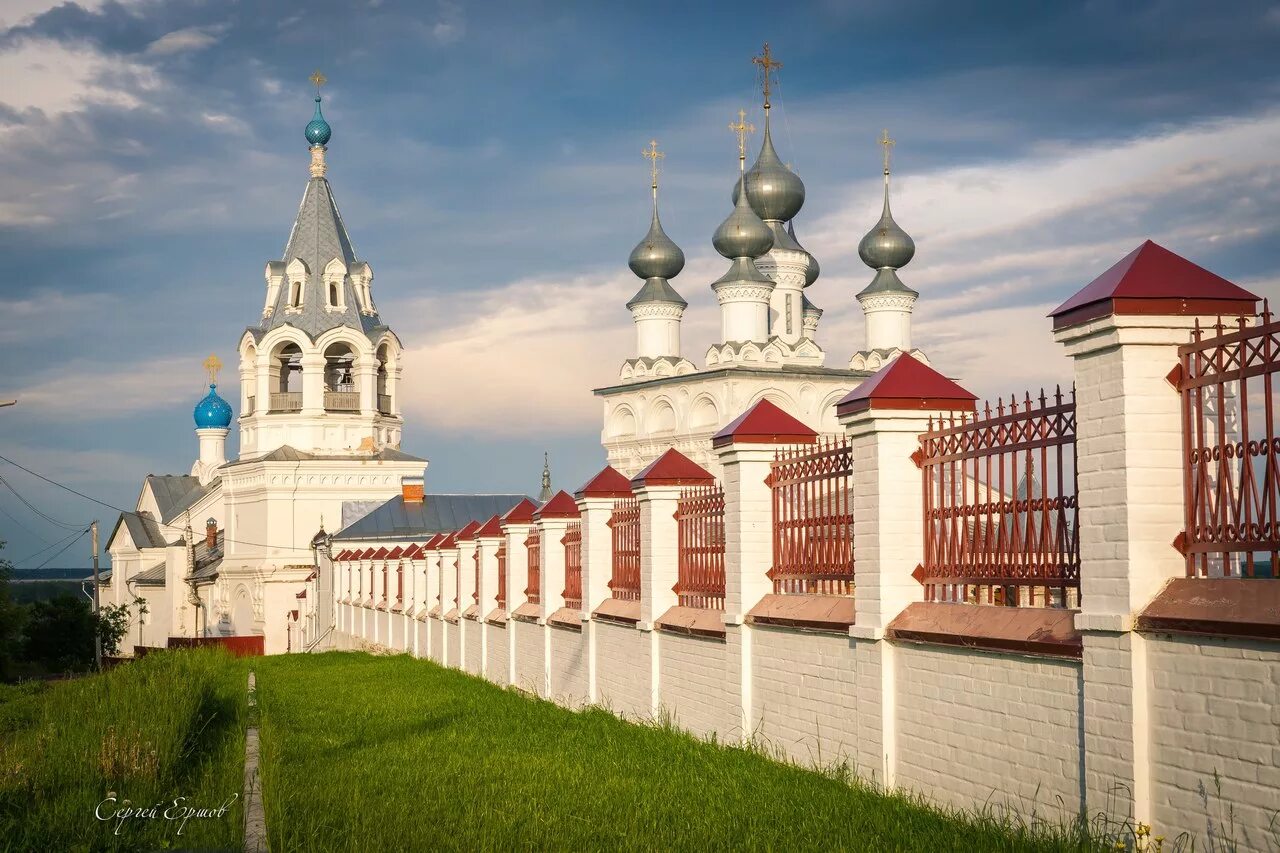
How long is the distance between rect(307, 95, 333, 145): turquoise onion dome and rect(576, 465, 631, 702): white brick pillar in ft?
166

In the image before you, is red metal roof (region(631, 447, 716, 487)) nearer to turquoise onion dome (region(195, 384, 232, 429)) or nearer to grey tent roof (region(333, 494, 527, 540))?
grey tent roof (region(333, 494, 527, 540))

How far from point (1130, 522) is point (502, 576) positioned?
13045 mm

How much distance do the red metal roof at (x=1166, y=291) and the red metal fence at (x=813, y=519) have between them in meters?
2.83

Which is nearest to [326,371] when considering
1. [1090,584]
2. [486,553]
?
[486,553]

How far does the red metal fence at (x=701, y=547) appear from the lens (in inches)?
419

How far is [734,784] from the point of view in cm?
782

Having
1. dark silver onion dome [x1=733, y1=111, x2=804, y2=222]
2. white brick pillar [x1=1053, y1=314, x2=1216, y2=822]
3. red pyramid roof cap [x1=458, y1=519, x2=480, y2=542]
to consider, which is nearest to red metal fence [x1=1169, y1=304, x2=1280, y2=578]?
white brick pillar [x1=1053, y1=314, x2=1216, y2=822]

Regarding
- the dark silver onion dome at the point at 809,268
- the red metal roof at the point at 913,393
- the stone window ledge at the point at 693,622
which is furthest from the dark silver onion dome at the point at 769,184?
the red metal roof at the point at 913,393

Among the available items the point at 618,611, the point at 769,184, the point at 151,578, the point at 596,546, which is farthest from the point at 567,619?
the point at 151,578

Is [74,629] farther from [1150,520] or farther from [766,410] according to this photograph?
[1150,520]

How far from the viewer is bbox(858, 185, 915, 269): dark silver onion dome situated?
2028 inches

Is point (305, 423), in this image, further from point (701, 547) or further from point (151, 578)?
point (701, 547)

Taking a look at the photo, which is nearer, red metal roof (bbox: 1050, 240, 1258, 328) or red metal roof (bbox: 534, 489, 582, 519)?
red metal roof (bbox: 1050, 240, 1258, 328)

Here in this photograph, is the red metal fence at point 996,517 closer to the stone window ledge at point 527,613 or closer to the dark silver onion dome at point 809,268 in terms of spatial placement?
the stone window ledge at point 527,613
